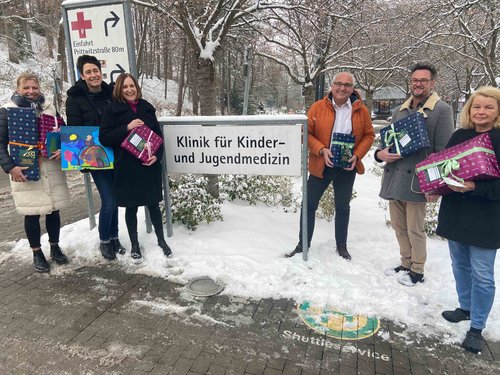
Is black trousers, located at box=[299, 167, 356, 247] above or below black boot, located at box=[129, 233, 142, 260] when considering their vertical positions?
above

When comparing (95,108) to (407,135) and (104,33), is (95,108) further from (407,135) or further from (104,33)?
(407,135)

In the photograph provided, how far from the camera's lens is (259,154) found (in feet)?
13.0

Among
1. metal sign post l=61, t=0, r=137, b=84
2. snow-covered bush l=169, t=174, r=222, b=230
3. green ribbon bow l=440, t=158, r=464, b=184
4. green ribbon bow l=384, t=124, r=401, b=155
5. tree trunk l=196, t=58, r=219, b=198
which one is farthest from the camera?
tree trunk l=196, t=58, r=219, b=198

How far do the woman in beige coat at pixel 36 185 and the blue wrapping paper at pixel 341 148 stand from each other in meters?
2.85

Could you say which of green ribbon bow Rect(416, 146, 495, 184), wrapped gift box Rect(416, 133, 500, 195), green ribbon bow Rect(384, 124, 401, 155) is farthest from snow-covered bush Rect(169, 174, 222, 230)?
green ribbon bow Rect(416, 146, 495, 184)

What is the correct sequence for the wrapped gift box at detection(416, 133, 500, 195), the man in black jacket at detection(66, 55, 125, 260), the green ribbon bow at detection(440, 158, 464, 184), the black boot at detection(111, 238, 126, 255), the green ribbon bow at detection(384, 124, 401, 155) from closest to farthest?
the wrapped gift box at detection(416, 133, 500, 195), the green ribbon bow at detection(440, 158, 464, 184), the green ribbon bow at detection(384, 124, 401, 155), the man in black jacket at detection(66, 55, 125, 260), the black boot at detection(111, 238, 126, 255)

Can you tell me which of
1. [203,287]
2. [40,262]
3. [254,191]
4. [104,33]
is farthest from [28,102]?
[254,191]

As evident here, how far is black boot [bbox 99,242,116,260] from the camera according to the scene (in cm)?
414

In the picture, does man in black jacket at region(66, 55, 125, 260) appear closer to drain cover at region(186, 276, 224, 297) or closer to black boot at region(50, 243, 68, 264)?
black boot at region(50, 243, 68, 264)

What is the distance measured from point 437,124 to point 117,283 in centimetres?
339

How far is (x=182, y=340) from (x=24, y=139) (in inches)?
97.1

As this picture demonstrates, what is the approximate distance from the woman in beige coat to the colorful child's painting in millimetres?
108

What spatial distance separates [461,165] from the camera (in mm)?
2645

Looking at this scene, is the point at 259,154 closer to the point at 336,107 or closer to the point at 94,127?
the point at 336,107
